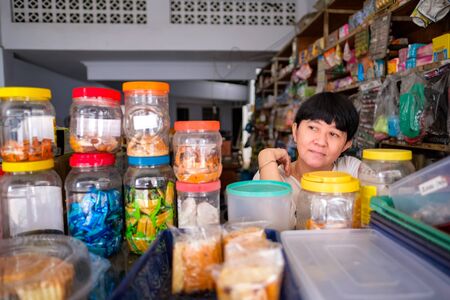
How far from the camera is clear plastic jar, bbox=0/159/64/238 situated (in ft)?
2.77

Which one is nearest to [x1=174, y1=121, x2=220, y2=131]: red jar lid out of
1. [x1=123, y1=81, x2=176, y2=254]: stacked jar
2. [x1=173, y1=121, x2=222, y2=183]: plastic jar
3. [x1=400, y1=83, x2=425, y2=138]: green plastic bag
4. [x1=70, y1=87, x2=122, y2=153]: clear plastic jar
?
[x1=173, y1=121, x2=222, y2=183]: plastic jar

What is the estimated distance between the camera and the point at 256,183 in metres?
0.94

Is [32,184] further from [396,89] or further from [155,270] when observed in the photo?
[396,89]

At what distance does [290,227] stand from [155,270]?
45 centimetres

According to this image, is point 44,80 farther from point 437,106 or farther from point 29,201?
point 437,106

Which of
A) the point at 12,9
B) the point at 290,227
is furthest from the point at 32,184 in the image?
the point at 12,9

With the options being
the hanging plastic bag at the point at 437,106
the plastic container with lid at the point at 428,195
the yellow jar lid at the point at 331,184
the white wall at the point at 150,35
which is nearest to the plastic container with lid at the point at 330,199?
the yellow jar lid at the point at 331,184

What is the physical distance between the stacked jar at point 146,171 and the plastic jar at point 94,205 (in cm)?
4

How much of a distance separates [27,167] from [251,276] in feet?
2.21

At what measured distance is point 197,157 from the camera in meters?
0.87

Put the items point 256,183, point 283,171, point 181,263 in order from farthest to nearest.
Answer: point 283,171, point 256,183, point 181,263

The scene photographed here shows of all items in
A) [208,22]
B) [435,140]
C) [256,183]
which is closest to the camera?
[256,183]

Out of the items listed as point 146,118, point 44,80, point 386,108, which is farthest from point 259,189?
point 44,80

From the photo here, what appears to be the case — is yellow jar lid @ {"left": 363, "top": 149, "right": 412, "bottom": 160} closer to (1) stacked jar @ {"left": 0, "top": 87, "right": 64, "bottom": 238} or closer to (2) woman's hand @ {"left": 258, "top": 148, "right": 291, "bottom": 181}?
(2) woman's hand @ {"left": 258, "top": 148, "right": 291, "bottom": 181}
